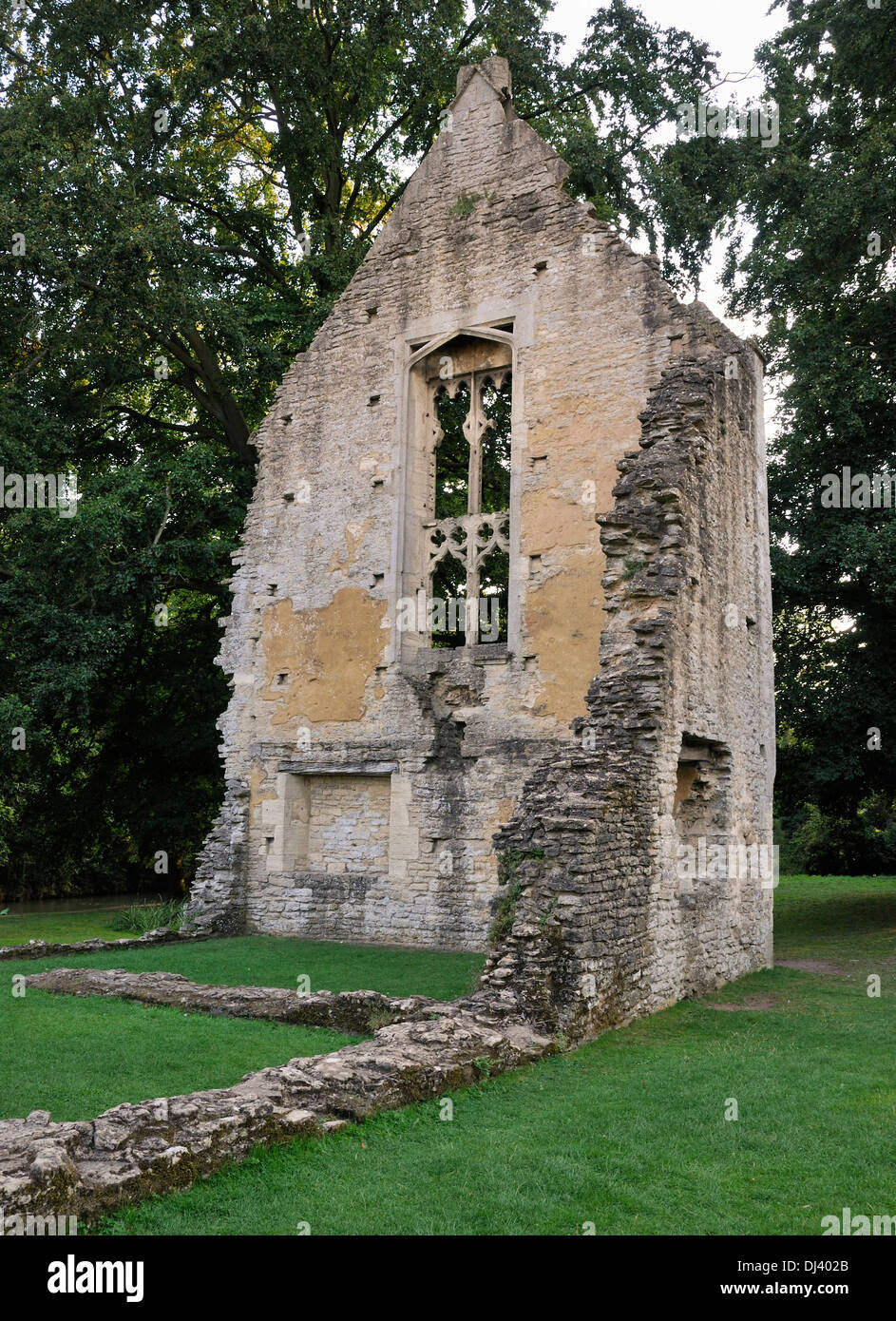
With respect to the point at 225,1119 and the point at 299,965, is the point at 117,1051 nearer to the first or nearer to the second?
the point at 225,1119

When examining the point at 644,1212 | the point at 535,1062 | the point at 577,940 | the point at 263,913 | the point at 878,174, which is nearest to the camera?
the point at 644,1212

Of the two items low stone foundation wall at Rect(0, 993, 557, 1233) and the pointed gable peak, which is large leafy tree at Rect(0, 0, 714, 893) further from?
low stone foundation wall at Rect(0, 993, 557, 1233)

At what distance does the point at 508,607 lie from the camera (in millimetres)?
15312

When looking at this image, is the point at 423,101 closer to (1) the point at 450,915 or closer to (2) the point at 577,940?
(1) the point at 450,915

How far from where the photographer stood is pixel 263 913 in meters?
16.4

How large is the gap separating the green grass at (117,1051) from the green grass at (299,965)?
6.17 ft

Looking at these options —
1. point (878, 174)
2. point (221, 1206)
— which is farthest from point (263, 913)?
point (878, 174)

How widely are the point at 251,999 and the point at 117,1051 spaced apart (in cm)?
215

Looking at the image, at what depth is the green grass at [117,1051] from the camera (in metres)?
6.92

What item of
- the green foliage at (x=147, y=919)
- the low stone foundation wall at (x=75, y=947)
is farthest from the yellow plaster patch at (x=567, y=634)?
the green foliage at (x=147, y=919)

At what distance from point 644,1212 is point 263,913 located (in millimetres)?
12169

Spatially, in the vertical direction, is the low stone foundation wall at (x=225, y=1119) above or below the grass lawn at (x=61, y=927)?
above

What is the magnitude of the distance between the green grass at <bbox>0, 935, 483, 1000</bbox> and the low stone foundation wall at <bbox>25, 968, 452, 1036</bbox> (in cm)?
85

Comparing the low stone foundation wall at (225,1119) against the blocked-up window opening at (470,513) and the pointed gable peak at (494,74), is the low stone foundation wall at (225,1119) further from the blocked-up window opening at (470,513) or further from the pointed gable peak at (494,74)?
the pointed gable peak at (494,74)
